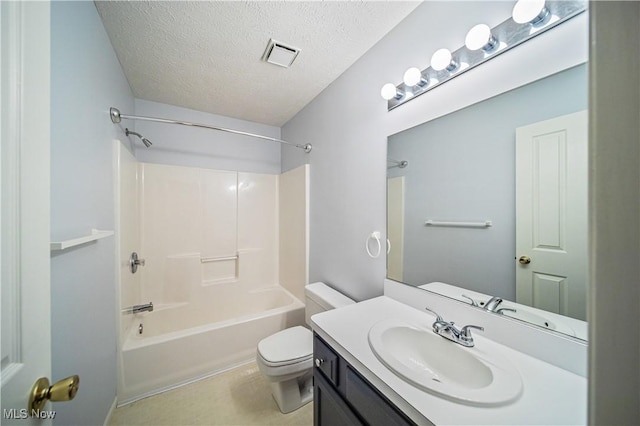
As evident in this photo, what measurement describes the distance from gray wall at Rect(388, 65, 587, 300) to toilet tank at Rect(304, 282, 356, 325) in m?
0.57

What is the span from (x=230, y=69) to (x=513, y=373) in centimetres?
229

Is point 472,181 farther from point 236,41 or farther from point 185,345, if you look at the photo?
point 185,345

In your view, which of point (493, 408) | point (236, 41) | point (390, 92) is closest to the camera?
point (493, 408)

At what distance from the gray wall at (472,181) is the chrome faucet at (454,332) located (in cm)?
19

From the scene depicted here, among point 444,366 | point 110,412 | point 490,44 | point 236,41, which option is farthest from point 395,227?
point 110,412

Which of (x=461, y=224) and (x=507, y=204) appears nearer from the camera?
(x=507, y=204)

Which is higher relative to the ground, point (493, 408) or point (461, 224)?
point (461, 224)

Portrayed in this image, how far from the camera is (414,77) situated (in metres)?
1.12

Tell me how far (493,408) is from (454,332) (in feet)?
1.07

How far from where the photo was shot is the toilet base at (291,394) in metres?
1.46

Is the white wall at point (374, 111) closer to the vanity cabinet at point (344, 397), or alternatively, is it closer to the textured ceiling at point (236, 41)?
the textured ceiling at point (236, 41)

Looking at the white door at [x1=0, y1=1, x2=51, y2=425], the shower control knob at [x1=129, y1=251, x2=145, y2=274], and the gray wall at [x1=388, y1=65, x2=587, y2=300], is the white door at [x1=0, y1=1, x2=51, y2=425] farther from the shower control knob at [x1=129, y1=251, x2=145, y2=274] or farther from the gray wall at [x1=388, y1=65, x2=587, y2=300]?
the shower control knob at [x1=129, y1=251, x2=145, y2=274]

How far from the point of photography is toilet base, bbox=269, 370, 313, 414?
1459 mm

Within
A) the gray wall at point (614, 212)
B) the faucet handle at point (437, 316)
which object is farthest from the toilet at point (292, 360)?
the gray wall at point (614, 212)
